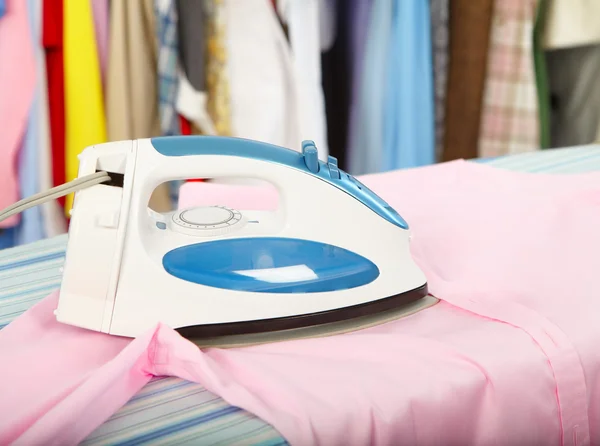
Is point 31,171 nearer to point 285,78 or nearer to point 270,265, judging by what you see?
point 285,78

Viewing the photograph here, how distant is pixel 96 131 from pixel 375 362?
974mm

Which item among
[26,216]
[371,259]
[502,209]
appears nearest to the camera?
[371,259]

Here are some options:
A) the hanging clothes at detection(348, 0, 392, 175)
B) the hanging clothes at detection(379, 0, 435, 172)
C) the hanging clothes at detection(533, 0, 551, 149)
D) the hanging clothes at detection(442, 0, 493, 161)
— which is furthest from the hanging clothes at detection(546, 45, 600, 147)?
the hanging clothes at detection(348, 0, 392, 175)

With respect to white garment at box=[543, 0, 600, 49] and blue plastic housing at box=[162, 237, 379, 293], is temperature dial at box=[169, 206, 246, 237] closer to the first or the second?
blue plastic housing at box=[162, 237, 379, 293]

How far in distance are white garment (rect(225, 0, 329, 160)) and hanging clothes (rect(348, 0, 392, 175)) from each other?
0.48 feet

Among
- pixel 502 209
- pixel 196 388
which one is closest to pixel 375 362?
pixel 196 388

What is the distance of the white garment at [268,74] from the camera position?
1.32 m

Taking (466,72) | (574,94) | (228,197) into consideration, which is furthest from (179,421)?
(574,94)

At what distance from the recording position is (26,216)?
127cm

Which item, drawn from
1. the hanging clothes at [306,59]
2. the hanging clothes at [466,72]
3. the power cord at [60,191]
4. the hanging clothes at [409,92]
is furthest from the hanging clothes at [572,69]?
the power cord at [60,191]

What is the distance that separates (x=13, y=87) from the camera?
3.94 ft

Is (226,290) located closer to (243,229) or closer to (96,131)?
(243,229)

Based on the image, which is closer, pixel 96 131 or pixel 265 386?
pixel 265 386

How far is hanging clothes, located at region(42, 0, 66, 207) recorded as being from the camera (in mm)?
1212
